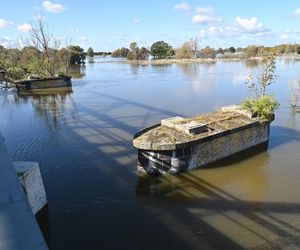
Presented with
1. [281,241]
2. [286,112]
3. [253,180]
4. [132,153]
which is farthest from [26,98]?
[281,241]

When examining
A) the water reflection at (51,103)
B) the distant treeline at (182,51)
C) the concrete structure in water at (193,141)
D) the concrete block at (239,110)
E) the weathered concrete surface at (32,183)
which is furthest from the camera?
the distant treeline at (182,51)

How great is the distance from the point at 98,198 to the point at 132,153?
3.16m

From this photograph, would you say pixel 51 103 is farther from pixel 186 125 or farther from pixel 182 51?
pixel 182 51

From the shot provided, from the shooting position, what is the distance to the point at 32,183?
6664 mm

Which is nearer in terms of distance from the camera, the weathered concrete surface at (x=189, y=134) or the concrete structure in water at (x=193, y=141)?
the weathered concrete surface at (x=189, y=134)

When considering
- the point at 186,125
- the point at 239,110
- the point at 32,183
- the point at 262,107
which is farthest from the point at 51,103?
the point at 32,183

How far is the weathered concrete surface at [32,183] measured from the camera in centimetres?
644

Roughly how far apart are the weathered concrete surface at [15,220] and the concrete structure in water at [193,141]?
5952mm

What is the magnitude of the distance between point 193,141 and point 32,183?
4.48m

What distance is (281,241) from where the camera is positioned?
593 cm

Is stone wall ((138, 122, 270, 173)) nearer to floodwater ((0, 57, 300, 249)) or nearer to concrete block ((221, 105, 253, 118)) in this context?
floodwater ((0, 57, 300, 249))

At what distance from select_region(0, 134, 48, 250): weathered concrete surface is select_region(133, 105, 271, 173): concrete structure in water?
19.5ft

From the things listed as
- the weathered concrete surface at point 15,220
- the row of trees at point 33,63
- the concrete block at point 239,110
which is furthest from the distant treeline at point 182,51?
the weathered concrete surface at point 15,220

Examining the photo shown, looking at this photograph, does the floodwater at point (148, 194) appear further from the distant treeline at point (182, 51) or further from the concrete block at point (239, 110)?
the distant treeline at point (182, 51)
